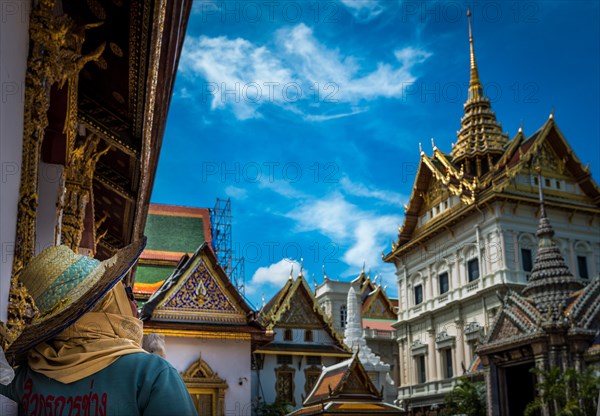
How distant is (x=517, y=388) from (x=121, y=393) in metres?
15.0

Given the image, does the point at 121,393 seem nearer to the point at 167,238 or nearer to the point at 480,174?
the point at 167,238

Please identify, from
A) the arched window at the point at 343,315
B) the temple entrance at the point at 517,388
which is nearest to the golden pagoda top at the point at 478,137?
the arched window at the point at 343,315

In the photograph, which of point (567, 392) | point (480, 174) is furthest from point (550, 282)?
A: point (480, 174)

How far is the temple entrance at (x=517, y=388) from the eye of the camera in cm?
1454

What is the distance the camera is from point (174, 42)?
15.1 feet

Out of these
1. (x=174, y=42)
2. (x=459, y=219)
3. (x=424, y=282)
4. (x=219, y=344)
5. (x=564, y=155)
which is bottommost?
(x=219, y=344)

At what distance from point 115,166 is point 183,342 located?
3.25 meters

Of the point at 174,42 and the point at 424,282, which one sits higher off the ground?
the point at 424,282

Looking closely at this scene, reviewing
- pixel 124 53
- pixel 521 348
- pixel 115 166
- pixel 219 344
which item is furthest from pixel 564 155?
pixel 124 53

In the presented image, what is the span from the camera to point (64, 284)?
1.51 meters

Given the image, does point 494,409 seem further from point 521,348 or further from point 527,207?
point 527,207

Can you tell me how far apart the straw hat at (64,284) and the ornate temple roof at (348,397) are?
7.55m

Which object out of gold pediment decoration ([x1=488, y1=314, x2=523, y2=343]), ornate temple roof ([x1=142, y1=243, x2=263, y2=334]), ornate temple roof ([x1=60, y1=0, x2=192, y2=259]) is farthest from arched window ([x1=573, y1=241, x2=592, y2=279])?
ornate temple roof ([x1=60, y1=0, x2=192, y2=259])

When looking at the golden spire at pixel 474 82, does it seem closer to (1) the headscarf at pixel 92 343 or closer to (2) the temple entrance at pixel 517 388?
(2) the temple entrance at pixel 517 388
